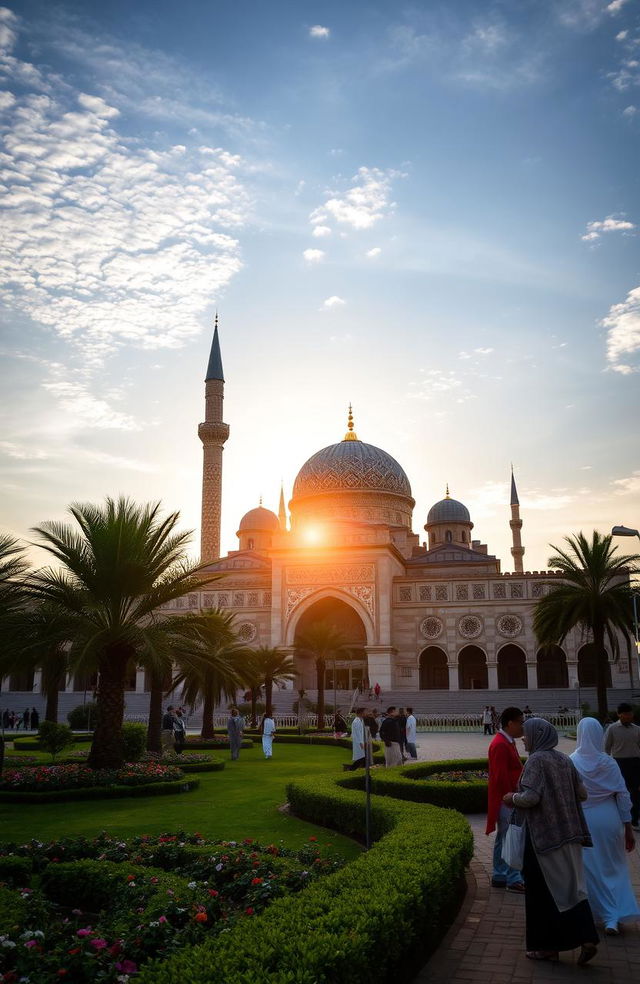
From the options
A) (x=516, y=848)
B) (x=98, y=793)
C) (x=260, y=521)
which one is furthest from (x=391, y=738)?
(x=260, y=521)

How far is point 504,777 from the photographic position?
714 centimetres

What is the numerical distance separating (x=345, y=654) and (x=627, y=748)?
36.1 m

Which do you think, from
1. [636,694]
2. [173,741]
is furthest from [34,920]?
[636,694]

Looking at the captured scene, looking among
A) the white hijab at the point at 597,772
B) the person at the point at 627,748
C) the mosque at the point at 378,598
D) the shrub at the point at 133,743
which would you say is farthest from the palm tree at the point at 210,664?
the mosque at the point at 378,598

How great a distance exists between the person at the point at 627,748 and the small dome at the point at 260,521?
155 feet

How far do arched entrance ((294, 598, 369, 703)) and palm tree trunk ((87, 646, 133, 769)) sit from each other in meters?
29.2

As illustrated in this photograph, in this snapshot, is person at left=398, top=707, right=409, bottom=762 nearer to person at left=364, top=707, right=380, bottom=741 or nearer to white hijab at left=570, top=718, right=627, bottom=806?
person at left=364, top=707, right=380, bottom=741

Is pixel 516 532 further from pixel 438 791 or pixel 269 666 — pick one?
pixel 438 791

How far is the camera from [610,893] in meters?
6.04

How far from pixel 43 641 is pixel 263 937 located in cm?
1113

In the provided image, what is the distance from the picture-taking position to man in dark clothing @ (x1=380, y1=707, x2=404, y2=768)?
14.1 m

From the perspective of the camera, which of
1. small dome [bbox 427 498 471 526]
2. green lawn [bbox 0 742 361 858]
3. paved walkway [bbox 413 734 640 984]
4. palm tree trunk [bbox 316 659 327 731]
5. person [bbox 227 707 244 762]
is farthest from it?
small dome [bbox 427 498 471 526]

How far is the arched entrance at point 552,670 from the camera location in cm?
4391

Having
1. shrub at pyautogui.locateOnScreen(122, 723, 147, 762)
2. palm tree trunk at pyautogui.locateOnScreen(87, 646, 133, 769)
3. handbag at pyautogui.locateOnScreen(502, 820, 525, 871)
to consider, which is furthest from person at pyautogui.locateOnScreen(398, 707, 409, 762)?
handbag at pyautogui.locateOnScreen(502, 820, 525, 871)
